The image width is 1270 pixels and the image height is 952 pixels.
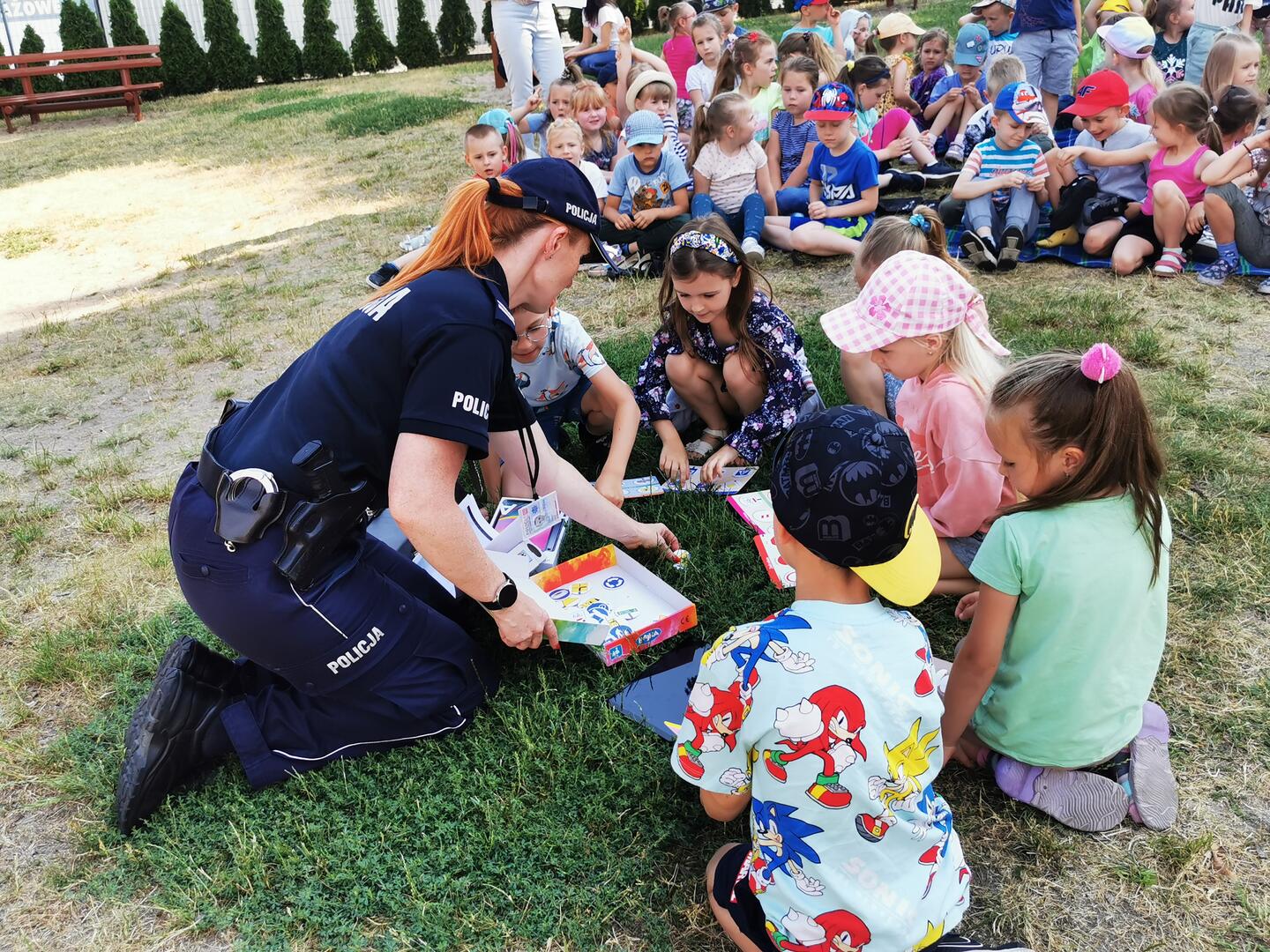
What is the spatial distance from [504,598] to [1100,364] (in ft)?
4.81

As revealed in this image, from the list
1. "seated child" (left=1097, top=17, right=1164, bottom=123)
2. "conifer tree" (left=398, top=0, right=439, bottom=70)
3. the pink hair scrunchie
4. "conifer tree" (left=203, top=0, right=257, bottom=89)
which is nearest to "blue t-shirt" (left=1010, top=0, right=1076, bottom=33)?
"seated child" (left=1097, top=17, right=1164, bottom=123)

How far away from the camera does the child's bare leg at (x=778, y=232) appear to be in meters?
6.28

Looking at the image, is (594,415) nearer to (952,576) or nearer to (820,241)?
(952,576)

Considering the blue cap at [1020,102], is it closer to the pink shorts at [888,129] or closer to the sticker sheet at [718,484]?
the pink shorts at [888,129]

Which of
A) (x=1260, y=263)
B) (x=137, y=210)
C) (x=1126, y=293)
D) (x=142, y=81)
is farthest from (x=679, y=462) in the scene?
(x=142, y=81)

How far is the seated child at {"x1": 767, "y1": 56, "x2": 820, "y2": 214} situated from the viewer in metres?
6.84

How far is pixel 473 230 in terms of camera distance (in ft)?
7.57

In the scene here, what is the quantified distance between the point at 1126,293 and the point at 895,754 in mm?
4374

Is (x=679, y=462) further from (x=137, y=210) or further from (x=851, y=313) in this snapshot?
(x=137, y=210)

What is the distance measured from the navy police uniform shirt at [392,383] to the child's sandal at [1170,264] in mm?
4460

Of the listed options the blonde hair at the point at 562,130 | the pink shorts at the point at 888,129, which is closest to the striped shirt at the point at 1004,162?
the pink shorts at the point at 888,129

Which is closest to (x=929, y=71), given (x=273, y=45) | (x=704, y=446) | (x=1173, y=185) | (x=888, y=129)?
(x=888, y=129)

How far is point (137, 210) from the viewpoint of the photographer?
29.9 ft

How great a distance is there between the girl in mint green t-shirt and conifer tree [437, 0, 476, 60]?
69.2 feet
